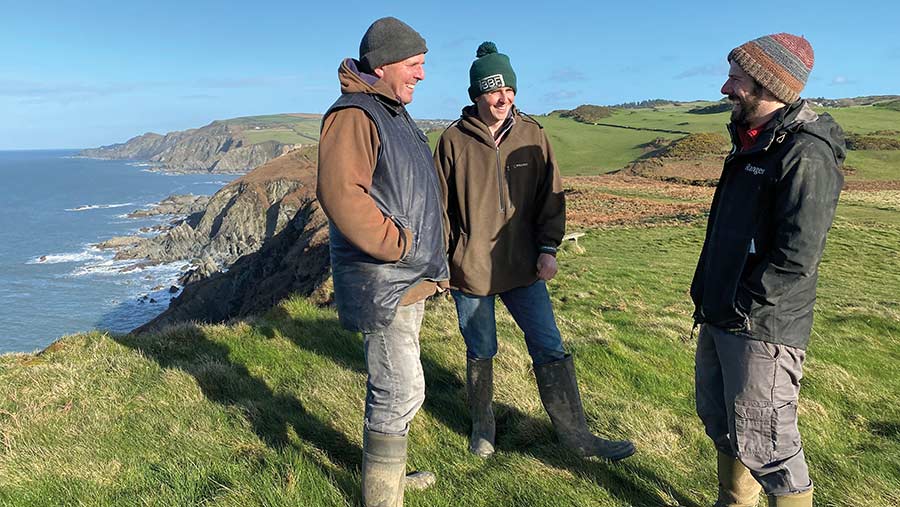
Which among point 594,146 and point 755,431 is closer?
point 755,431

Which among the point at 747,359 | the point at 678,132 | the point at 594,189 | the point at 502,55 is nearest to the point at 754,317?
the point at 747,359

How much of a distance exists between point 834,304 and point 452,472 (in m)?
11.0

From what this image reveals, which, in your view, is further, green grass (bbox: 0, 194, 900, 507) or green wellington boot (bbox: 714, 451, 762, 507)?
green grass (bbox: 0, 194, 900, 507)

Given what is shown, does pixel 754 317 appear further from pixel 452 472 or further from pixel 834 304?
pixel 834 304

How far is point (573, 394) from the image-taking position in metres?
3.95

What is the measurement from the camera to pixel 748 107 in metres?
2.74

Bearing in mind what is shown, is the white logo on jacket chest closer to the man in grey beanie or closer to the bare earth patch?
the man in grey beanie

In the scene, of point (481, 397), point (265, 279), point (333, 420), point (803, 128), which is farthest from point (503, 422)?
point (265, 279)

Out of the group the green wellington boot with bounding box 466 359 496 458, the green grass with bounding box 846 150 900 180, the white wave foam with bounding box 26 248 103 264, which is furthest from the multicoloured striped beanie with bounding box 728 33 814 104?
the white wave foam with bounding box 26 248 103 264

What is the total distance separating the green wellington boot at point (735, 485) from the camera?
3.08 meters

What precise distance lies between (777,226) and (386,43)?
7.25 ft

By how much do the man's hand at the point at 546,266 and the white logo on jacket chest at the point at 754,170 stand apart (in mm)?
1523

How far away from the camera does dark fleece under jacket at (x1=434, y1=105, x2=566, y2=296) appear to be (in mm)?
3947

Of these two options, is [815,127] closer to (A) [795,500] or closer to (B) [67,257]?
(A) [795,500]
